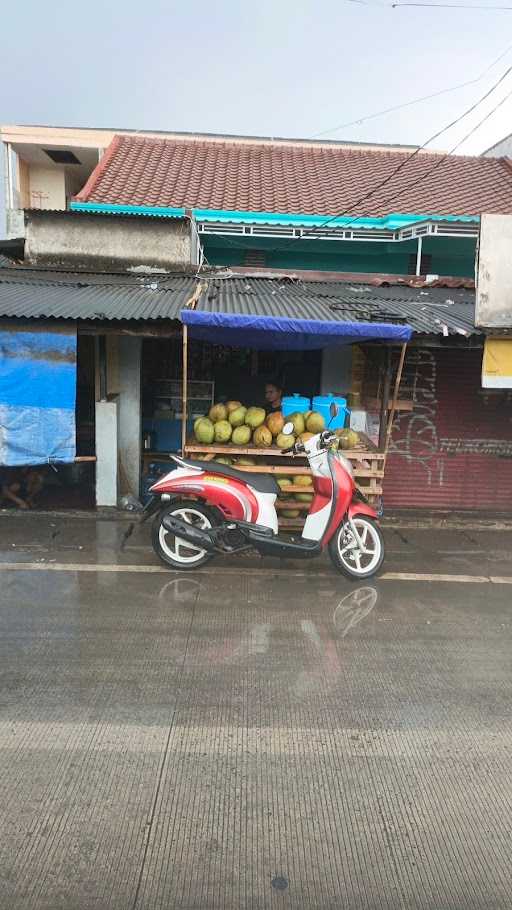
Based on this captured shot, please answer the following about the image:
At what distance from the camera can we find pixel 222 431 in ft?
21.8

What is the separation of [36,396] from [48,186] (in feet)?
44.0

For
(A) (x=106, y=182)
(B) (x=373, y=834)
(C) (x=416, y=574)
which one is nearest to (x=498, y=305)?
(C) (x=416, y=574)

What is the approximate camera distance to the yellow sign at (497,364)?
6.84 m

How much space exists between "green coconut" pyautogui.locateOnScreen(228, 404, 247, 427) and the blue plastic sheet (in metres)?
1.76

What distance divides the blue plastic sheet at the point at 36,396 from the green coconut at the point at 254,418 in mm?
1937

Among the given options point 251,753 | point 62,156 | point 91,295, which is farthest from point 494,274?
point 62,156

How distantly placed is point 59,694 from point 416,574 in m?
3.58

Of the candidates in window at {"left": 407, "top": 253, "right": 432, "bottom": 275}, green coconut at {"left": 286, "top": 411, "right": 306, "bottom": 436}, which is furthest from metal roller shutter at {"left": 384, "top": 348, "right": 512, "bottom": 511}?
window at {"left": 407, "top": 253, "right": 432, "bottom": 275}

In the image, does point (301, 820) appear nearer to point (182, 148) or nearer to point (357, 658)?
point (357, 658)

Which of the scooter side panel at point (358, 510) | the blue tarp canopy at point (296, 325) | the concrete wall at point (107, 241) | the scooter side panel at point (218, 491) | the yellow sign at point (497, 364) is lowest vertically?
the scooter side panel at point (358, 510)

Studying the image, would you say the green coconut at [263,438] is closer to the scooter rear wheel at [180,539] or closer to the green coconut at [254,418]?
the green coconut at [254,418]

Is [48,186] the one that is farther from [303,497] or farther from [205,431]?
[303,497]

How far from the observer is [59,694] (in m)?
3.69

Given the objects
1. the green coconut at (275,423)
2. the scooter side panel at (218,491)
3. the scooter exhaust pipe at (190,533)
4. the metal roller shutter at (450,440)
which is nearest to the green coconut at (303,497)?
the green coconut at (275,423)
